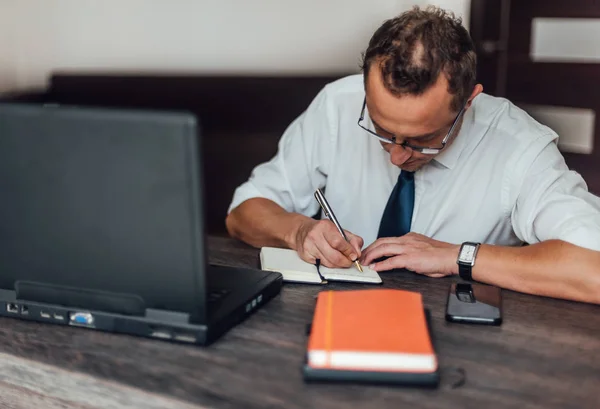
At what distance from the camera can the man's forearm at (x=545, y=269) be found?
144 cm

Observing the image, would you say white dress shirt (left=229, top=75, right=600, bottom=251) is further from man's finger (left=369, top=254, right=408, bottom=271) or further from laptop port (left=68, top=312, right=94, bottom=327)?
laptop port (left=68, top=312, right=94, bottom=327)

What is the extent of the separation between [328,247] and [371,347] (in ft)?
1.75

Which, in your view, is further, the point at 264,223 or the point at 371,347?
the point at 264,223

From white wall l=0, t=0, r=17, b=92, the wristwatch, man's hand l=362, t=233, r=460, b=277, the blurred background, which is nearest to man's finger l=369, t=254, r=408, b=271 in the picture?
man's hand l=362, t=233, r=460, b=277

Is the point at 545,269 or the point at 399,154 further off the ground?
the point at 399,154

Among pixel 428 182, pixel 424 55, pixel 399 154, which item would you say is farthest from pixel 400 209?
pixel 424 55

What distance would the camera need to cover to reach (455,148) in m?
1.86

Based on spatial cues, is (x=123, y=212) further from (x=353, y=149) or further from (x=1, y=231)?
(x=353, y=149)

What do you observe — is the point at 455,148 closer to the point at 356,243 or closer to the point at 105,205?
the point at 356,243

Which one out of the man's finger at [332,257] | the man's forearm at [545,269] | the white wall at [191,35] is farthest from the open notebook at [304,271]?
the white wall at [191,35]

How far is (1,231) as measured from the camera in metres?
1.22

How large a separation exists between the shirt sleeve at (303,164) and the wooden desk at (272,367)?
→ 2.42 feet

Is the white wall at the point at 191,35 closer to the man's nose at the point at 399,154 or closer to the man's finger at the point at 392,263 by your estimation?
the man's nose at the point at 399,154

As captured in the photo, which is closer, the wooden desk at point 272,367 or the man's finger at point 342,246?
the wooden desk at point 272,367
